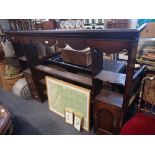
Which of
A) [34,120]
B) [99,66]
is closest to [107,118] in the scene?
[99,66]

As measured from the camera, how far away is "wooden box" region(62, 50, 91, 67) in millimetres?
1920

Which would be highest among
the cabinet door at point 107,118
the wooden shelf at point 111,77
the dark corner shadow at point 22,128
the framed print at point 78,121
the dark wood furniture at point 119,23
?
the dark wood furniture at point 119,23

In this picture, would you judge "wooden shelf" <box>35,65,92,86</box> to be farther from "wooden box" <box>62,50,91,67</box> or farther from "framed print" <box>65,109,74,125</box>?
"framed print" <box>65,109,74,125</box>

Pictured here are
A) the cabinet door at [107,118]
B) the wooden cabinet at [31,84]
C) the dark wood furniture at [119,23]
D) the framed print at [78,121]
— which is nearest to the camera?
the cabinet door at [107,118]

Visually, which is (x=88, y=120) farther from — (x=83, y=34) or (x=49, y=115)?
(x=83, y=34)

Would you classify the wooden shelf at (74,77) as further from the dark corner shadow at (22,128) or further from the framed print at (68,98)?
the dark corner shadow at (22,128)

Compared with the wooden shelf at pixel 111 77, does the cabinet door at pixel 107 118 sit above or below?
below

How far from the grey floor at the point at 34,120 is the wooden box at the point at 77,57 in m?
0.86

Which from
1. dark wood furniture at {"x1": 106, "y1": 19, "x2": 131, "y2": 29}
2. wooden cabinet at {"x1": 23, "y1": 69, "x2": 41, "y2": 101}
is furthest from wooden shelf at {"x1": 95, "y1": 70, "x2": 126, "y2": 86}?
dark wood furniture at {"x1": 106, "y1": 19, "x2": 131, "y2": 29}

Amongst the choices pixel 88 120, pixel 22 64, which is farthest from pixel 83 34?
pixel 22 64

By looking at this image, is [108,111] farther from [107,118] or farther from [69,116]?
[69,116]

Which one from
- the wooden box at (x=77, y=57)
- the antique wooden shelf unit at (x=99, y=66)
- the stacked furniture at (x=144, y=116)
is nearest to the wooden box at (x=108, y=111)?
the antique wooden shelf unit at (x=99, y=66)

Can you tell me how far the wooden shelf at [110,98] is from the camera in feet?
4.57
